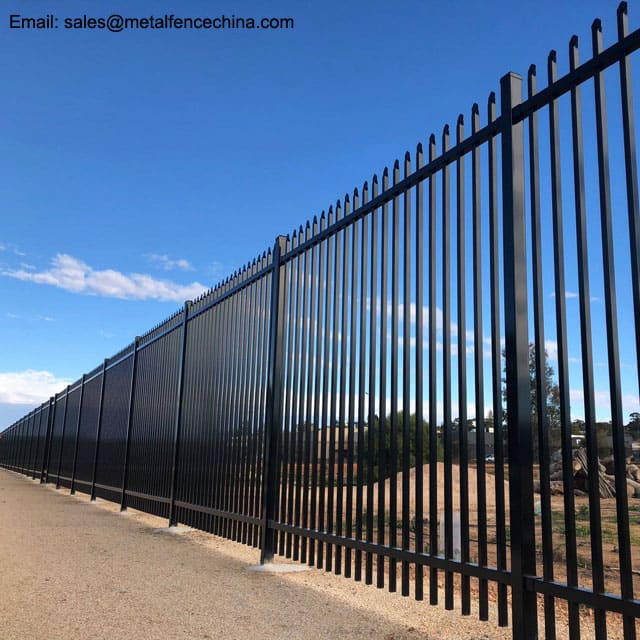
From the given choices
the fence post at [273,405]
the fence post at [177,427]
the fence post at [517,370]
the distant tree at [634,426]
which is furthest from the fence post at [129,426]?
the distant tree at [634,426]

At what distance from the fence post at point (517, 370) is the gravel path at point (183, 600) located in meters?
0.79

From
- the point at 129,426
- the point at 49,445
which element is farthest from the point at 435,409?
the point at 49,445

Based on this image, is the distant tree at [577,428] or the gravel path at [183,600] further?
the gravel path at [183,600]

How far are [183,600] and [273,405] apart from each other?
7.36ft

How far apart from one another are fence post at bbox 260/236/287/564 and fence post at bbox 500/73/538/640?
335cm

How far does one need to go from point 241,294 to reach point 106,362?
29.2 ft

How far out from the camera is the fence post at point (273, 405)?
6.45m

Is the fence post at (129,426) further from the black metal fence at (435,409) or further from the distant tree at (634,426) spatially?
the distant tree at (634,426)

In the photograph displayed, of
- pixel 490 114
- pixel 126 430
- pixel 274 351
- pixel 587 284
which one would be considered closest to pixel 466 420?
pixel 587 284

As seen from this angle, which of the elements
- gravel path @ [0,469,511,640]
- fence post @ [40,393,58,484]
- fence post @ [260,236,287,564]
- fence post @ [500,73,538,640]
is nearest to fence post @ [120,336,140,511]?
gravel path @ [0,469,511,640]

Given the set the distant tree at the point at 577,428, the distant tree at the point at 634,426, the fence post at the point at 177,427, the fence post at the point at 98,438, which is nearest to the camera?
the distant tree at the point at 634,426

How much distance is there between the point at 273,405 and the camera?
6730mm

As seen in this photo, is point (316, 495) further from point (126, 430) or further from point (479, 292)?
point (126, 430)

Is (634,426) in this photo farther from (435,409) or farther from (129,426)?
(129,426)
